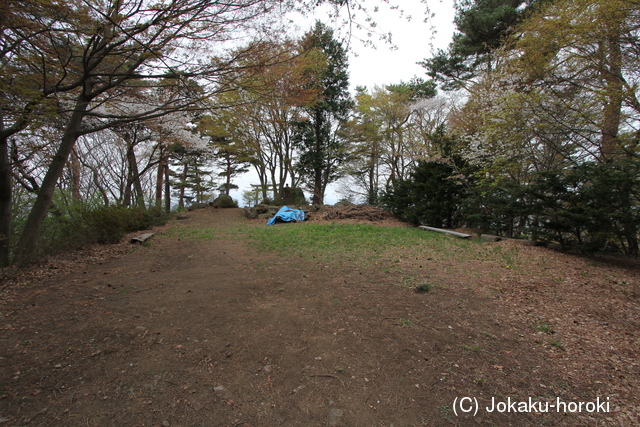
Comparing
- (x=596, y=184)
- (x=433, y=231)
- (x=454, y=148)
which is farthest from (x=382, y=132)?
(x=596, y=184)

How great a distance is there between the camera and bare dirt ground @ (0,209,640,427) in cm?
164

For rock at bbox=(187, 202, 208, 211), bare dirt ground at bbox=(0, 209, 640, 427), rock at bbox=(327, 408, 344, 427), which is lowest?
rock at bbox=(327, 408, 344, 427)

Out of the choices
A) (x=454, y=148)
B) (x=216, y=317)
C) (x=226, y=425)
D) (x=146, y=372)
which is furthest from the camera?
(x=454, y=148)

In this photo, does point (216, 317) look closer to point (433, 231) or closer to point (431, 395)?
point (431, 395)

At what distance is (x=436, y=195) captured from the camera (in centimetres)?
941

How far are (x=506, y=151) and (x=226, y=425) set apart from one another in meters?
7.72

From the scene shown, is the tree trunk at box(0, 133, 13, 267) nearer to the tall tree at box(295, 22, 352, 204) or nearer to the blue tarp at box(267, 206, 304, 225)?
the blue tarp at box(267, 206, 304, 225)

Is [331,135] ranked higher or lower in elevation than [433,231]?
higher

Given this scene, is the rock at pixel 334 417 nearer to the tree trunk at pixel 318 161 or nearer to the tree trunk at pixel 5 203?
the tree trunk at pixel 5 203

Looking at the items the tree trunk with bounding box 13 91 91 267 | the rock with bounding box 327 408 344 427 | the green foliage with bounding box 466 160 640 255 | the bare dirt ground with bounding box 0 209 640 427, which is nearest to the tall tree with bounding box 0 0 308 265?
the tree trunk with bounding box 13 91 91 267

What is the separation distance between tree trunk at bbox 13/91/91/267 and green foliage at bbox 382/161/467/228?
8861 mm

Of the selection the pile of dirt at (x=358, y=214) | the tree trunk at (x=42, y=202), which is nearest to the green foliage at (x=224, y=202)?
the pile of dirt at (x=358, y=214)

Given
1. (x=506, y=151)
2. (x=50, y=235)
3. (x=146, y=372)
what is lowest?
(x=146, y=372)

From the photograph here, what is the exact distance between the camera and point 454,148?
340 inches
